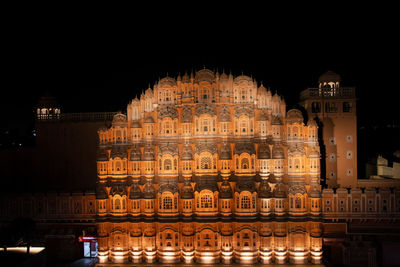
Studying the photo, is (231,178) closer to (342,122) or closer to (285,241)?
(285,241)

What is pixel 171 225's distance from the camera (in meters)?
23.6

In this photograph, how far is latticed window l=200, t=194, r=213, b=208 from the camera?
77.0 ft

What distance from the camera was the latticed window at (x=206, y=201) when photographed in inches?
925

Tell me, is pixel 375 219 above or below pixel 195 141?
below

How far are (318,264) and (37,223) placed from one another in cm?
1984

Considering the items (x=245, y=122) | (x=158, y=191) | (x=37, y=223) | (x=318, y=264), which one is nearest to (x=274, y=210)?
(x=318, y=264)

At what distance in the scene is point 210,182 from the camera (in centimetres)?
2377

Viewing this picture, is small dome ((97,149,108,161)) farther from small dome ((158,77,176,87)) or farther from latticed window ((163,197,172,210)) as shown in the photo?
small dome ((158,77,176,87))

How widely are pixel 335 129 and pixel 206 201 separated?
43.1ft

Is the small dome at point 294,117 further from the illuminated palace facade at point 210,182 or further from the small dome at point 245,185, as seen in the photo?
the small dome at point 245,185

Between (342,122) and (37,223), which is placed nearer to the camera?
(37,223)

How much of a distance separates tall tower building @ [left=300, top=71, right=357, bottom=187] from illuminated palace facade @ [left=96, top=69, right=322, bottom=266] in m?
5.46

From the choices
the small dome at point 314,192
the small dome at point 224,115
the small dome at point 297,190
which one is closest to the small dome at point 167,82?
the small dome at point 224,115

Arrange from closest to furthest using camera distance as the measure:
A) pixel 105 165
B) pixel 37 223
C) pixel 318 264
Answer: pixel 318 264 < pixel 105 165 < pixel 37 223
